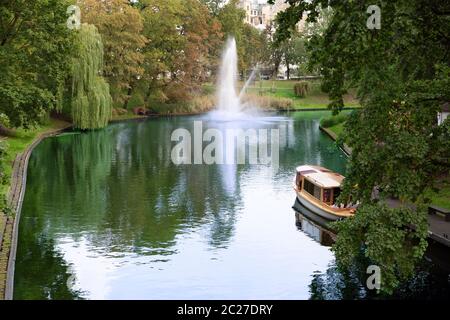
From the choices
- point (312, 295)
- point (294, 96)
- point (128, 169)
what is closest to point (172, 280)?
point (312, 295)

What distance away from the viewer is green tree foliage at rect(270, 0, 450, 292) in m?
14.4

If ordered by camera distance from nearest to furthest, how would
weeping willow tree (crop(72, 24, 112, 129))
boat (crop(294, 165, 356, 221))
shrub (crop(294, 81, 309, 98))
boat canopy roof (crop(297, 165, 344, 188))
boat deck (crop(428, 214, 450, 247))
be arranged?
boat deck (crop(428, 214, 450, 247)) → boat (crop(294, 165, 356, 221)) → boat canopy roof (crop(297, 165, 344, 188)) → weeping willow tree (crop(72, 24, 112, 129)) → shrub (crop(294, 81, 309, 98))

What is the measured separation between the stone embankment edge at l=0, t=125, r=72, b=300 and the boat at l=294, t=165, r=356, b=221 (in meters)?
13.5

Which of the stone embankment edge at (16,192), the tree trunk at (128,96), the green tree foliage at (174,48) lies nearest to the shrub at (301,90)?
the green tree foliage at (174,48)

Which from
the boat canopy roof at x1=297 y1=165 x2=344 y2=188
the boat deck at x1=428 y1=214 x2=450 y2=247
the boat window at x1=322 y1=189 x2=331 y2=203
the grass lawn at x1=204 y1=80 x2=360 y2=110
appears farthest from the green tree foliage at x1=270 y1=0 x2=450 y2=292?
the grass lawn at x1=204 y1=80 x2=360 y2=110

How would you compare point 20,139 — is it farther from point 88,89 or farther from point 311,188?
point 311,188

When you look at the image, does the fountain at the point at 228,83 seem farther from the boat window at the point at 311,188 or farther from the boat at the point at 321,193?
the boat window at the point at 311,188

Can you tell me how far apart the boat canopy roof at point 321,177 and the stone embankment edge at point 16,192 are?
1399 centimetres

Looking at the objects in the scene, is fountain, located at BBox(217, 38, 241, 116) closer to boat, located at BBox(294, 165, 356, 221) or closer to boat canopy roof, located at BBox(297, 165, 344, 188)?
boat canopy roof, located at BBox(297, 165, 344, 188)

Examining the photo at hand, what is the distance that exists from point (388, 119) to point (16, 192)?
24.3 meters

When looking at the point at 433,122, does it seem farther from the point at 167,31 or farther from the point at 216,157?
the point at 167,31

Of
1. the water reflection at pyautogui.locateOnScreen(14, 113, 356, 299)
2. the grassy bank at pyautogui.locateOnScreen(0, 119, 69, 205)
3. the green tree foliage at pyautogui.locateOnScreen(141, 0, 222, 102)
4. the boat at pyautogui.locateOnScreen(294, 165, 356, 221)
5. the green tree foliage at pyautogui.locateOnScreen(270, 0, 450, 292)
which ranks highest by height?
the green tree foliage at pyautogui.locateOnScreen(141, 0, 222, 102)

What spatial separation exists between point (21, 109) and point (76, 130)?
1303 inches

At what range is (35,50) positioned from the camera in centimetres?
3769
